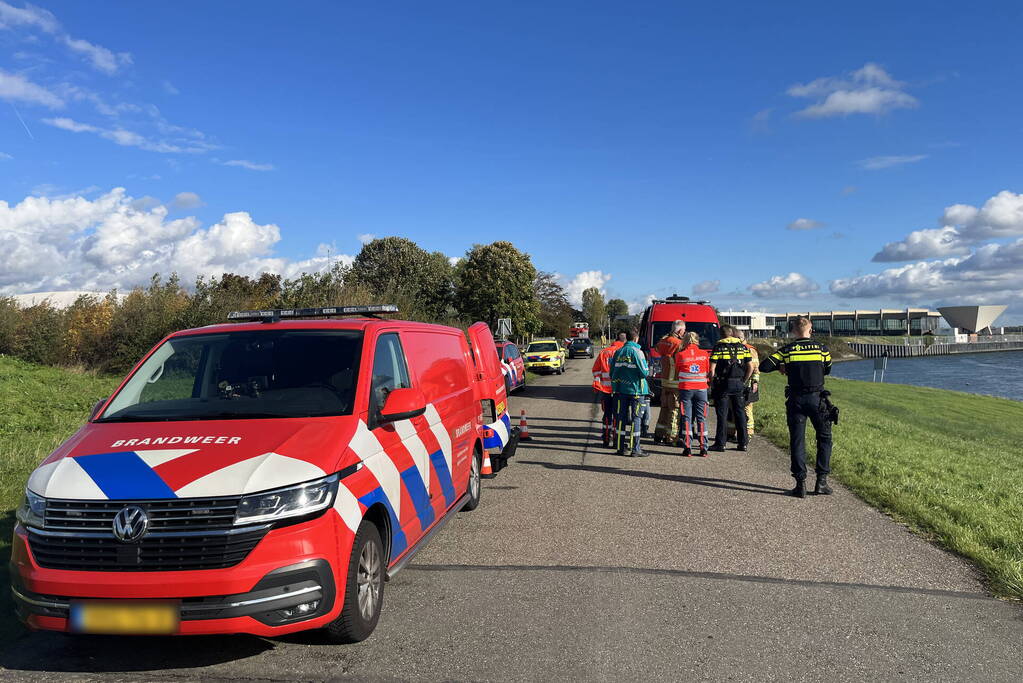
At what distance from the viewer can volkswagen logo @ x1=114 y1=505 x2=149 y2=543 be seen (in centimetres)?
347

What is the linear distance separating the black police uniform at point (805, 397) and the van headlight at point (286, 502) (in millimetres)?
5709

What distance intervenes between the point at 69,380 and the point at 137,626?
16.1 meters

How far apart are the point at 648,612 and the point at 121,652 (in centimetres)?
310

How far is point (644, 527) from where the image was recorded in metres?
6.66

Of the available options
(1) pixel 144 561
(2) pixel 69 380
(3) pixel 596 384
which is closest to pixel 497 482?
(3) pixel 596 384

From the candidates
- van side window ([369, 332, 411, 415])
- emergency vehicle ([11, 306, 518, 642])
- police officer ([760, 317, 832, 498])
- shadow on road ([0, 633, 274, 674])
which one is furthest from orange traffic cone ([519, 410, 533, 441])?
shadow on road ([0, 633, 274, 674])

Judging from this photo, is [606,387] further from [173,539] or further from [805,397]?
[173,539]

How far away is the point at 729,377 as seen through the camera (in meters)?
10.9

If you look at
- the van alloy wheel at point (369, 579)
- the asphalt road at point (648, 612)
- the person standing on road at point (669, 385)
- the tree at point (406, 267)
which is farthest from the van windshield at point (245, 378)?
the tree at point (406, 267)

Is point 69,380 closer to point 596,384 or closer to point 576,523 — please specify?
point 596,384

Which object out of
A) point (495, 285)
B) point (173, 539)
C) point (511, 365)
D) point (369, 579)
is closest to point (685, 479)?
point (369, 579)

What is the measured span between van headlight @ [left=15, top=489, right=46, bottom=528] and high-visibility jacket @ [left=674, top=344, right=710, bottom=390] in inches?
337

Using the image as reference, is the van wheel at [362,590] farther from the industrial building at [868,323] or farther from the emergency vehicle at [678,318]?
the industrial building at [868,323]

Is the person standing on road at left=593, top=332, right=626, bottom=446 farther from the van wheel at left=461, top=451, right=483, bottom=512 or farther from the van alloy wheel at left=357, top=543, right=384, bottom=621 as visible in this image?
the van alloy wheel at left=357, top=543, right=384, bottom=621
